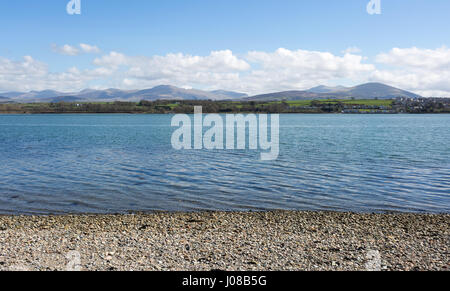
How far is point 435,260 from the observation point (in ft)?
33.1

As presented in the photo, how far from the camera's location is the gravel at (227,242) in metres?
9.62

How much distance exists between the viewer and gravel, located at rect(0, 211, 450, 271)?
9625 mm

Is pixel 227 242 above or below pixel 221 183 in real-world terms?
above

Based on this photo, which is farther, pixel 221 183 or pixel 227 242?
pixel 221 183

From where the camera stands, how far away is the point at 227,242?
1159cm

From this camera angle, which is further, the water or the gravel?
the water

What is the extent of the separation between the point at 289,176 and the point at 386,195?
7.07 meters

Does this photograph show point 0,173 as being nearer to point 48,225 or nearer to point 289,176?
point 48,225

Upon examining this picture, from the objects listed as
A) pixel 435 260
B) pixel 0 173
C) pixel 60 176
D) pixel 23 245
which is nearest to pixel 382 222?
pixel 435 260

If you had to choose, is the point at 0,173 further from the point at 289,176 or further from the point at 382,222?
the point at 382,222

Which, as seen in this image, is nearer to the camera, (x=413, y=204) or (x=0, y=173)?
(x=413, y=204)

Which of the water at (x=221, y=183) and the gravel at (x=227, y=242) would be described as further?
the water at (x=221, y=183)
